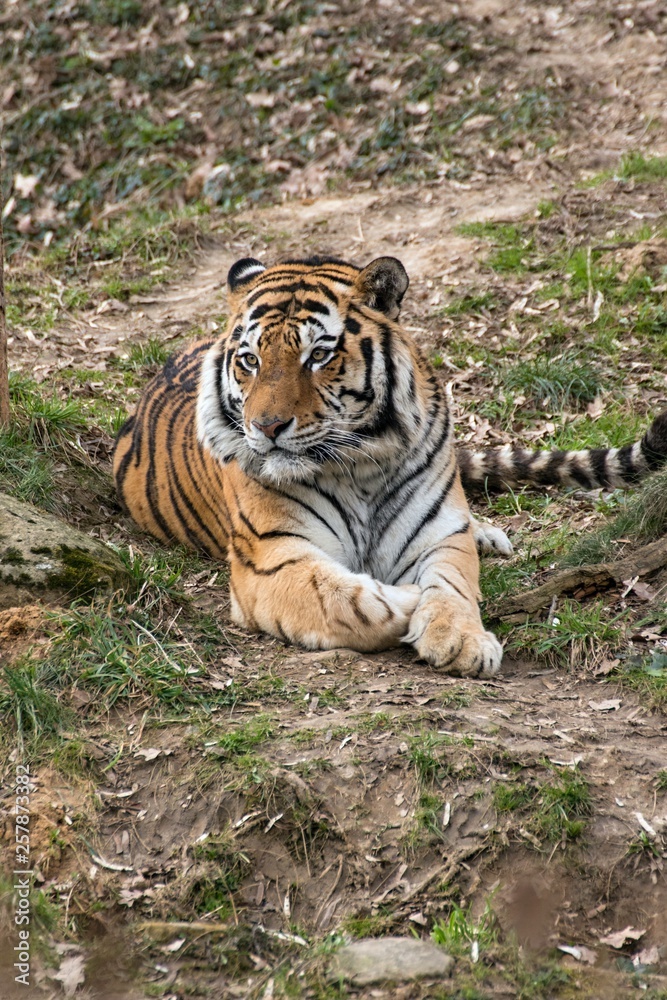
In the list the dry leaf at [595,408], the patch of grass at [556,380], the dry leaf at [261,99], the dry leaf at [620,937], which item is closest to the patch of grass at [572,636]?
the dry leaf at [620,937]

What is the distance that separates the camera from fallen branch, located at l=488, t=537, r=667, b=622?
4.39 m

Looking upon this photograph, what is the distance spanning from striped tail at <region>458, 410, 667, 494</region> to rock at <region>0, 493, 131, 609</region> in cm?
238

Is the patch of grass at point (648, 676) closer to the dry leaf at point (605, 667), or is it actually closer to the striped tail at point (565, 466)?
the dry leaf at point (605, 667)

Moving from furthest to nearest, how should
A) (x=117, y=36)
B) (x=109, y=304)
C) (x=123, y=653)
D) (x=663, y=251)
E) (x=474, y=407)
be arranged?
(x=117, y=36) < (x=109, y=304) < (x=663, y=251) < (x=474, y=407) < (x=123, y=653)

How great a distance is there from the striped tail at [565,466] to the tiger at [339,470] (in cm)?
21

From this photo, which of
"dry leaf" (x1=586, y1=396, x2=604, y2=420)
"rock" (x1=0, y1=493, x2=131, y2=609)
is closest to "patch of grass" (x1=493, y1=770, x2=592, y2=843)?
"rock" (x1=0, y1=493, x2=131, y2=609)

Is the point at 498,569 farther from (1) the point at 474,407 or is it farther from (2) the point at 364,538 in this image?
(1) the point at 474,407

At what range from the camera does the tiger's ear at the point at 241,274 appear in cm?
482

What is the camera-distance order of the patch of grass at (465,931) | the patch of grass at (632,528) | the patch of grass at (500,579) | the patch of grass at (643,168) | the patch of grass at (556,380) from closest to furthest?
the patch of grass at (465,931) < the patch of grass at (632,528) < the patch of grass at (500,579) < the patch of grass at (556,380) < the patch of grass at (643,168)

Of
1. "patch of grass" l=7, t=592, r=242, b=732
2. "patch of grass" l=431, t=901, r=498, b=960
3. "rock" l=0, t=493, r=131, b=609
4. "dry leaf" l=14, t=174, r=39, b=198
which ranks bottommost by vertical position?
"patch of grass" l=431, t=901, r=498, b=960

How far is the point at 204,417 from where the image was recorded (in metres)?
4.71

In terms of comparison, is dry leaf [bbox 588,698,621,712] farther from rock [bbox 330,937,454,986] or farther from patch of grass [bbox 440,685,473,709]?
rock [bbox 330,937,454,986]

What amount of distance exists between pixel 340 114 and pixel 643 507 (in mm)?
7412

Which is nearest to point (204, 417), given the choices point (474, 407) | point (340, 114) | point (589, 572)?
point (589, 572)
